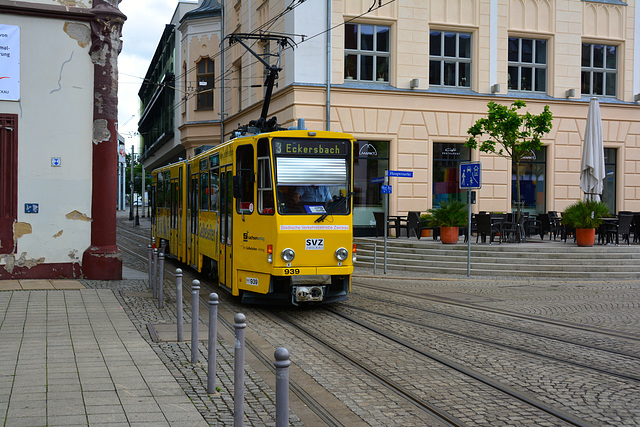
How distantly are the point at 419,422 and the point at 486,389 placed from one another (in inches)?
50.8

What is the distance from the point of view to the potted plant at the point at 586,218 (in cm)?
1916

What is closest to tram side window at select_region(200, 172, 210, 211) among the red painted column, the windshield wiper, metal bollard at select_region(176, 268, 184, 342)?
the red painted column

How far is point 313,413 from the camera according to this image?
5.81 metres

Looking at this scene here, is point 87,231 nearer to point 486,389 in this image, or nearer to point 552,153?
point 486,389

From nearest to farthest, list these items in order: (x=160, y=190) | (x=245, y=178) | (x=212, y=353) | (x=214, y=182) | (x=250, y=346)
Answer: (x=212, y=353), (x=250, y=346), (x=245, y=178), (x=214, y=182), (x=160, y=190)

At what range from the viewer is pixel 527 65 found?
27312 millimetres

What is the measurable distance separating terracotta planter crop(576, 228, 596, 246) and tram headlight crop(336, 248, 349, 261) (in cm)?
1065

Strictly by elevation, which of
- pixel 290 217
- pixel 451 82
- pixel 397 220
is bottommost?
pixel 397 220

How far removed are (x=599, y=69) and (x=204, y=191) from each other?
2053 cm

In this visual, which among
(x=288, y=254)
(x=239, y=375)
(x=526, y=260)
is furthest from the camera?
(x=526, y=260)

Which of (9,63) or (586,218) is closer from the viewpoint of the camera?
(9,63)

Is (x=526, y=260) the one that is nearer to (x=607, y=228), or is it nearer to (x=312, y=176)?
(x=607, y=228)

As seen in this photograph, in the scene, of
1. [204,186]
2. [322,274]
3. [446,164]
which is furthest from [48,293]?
[446,164]

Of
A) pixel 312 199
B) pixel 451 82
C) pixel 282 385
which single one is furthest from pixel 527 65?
pixel 282 385
